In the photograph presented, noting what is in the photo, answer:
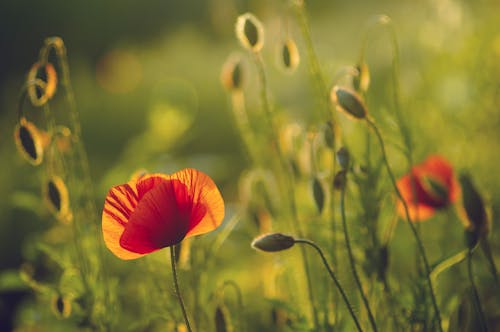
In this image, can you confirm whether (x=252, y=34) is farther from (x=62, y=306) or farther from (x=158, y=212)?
(x=62, y=306)

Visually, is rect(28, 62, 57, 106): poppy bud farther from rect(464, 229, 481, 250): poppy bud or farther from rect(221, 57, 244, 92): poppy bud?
rect(464, 229, 481, 250): poppy bud

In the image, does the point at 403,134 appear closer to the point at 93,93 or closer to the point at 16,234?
the point at 16,234

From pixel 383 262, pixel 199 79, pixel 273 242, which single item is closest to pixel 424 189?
pixel 383 262

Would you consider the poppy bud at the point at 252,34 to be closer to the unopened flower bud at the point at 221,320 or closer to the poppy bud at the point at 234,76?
the poppy bud at the point at 234,76

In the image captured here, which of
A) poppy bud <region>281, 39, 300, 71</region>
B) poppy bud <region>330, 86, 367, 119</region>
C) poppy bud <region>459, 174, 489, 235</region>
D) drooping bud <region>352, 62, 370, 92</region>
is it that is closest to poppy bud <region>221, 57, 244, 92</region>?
poppy bud <region>281, 39, 300, 71</region>

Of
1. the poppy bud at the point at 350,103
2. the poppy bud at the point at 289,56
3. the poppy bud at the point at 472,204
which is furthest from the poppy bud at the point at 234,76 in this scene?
the poppy bud at the point at 472,204

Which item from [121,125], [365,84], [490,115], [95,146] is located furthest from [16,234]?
[365,84]
